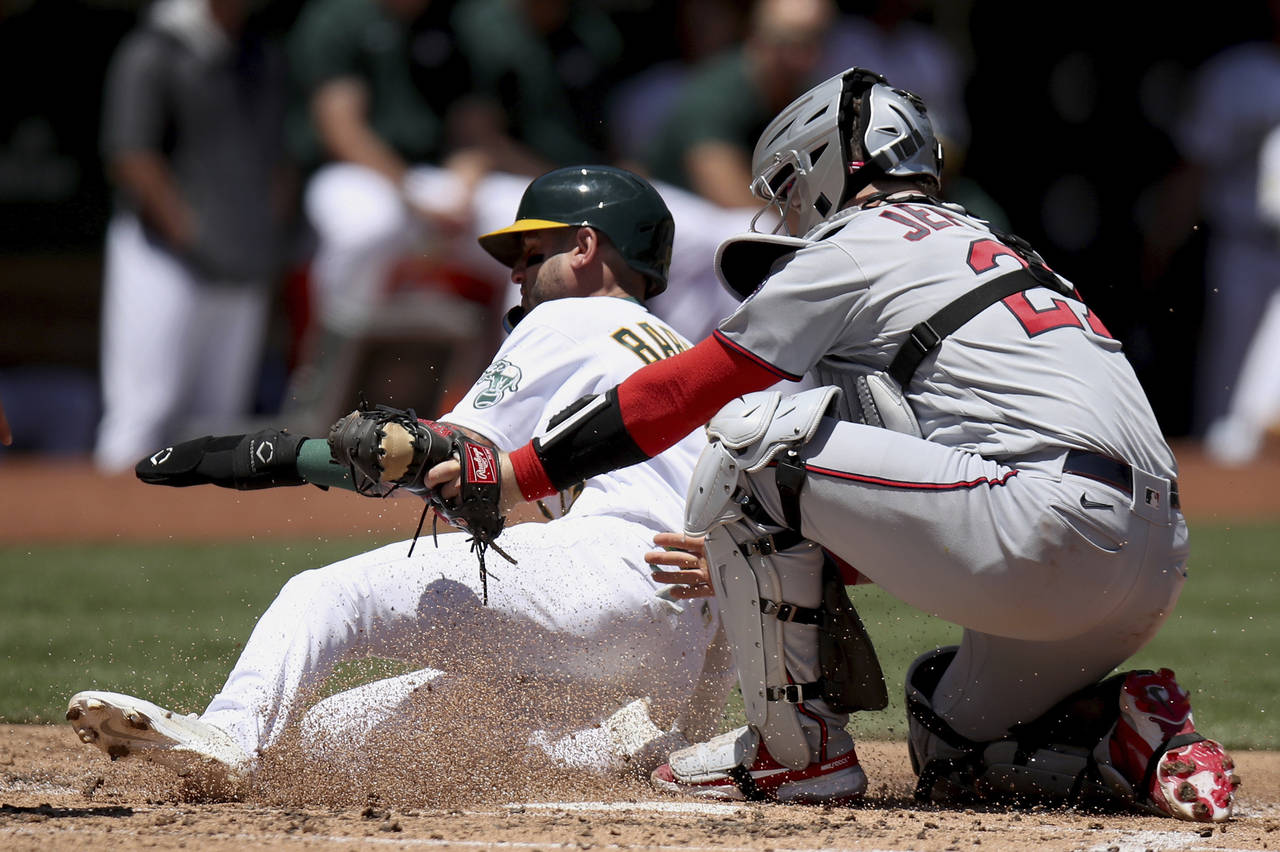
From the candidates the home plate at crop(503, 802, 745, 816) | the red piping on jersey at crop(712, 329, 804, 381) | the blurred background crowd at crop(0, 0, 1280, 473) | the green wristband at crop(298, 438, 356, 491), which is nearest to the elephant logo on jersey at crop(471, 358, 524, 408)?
the green wristband at crop(298, 438, 356, 491)

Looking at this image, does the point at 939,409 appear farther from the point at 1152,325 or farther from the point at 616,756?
the point at 1152,325

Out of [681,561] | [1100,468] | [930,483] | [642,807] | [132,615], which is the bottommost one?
[132,615]

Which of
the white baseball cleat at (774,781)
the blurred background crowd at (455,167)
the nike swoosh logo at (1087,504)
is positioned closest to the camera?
the nike swoosh logo at (1087,504)

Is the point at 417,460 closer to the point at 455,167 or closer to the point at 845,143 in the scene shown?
the point at 845,143

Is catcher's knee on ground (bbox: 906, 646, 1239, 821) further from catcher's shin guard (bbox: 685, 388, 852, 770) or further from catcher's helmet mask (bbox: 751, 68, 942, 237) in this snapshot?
catcher's helmet mask (bbox: 751, 68, 942, 237)

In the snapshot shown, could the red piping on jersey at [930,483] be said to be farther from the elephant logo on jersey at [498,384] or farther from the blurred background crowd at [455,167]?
the blurred background crowd at [455,167]

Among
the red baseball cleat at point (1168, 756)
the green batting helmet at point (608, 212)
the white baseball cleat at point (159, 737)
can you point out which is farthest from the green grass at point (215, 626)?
the green batting helmet at point (608, 212)

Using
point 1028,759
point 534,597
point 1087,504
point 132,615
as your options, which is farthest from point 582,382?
point 132,615

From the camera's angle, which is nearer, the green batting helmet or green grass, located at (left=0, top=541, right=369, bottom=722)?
the green batting helmet
